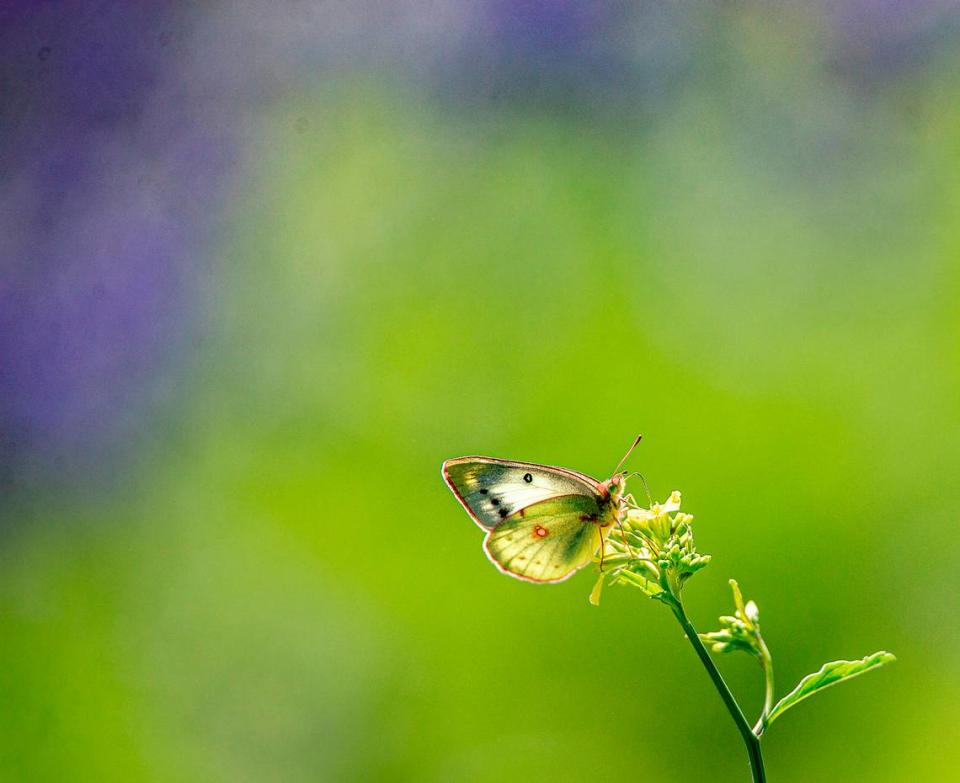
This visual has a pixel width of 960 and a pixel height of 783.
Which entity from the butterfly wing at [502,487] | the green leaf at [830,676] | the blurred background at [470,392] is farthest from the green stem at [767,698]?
the blurred background at [470,392]

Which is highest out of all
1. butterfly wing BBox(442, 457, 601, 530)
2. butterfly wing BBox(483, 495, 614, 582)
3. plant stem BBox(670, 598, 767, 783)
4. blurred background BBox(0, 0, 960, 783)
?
blurred background BBox(0, 0, 960, 783)

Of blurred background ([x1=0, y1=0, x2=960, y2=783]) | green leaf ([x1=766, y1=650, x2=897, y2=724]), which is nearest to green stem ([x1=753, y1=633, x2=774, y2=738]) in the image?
green leaf ([x1=766, y1=650, x2=897, y2=724])

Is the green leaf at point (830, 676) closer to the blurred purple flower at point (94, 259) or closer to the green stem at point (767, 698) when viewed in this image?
the green stem at point (767, 698)

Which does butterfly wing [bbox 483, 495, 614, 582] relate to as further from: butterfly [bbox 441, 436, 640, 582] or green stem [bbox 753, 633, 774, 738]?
green stem [bbox 753, 633, 774, 738]

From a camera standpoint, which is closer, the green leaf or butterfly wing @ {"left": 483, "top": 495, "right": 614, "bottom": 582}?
the green leaf

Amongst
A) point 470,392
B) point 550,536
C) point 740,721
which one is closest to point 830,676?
point 740,721

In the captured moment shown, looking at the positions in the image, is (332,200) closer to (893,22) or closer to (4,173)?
(4,173)
